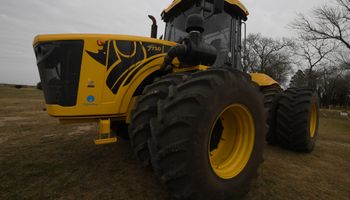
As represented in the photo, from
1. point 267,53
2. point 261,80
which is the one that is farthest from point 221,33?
point 267,53

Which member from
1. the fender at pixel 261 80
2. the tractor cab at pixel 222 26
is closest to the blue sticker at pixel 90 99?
the tractor cab at pixel 222 26

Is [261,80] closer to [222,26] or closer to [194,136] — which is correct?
[222,26]

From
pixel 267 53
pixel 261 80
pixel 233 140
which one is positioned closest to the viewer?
pixel 233 140

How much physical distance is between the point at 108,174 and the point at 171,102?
5.07 ft

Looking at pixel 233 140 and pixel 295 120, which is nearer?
pixel 233 140

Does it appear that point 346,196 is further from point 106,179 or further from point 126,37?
point 126,37

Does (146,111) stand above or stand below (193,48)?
below

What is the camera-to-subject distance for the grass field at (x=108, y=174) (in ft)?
7.11

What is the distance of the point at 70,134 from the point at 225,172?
13.3 feet

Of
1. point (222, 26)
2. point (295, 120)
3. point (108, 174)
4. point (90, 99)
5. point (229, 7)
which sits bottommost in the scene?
point (108, 174)

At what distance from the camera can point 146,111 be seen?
1964 mm

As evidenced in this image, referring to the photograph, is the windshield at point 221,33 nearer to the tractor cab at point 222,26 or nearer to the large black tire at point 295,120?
the tractor cab at point 222,26

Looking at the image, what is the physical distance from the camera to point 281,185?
2547mm

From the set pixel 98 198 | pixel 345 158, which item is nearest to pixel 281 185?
pixel 98 198
